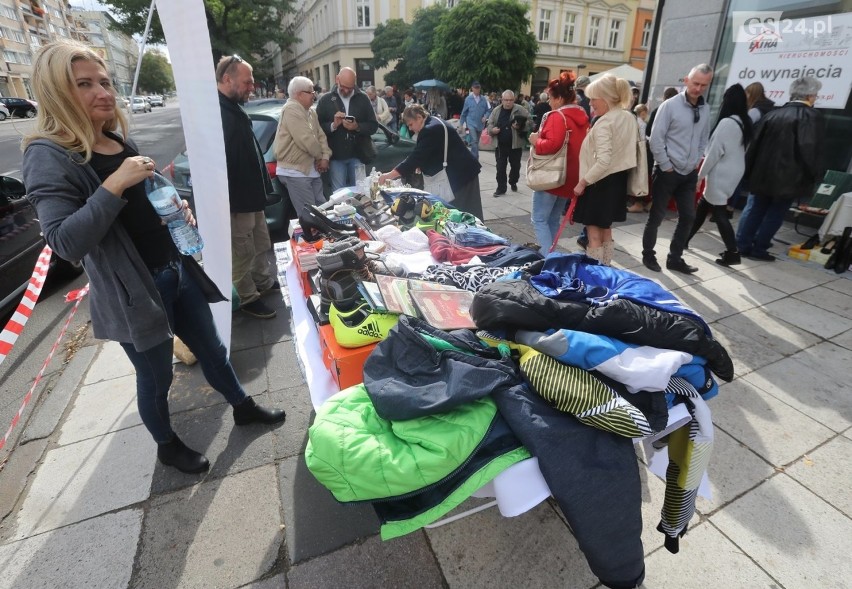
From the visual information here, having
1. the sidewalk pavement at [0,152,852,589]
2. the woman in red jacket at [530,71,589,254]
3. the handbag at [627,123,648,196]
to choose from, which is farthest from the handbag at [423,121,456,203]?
the sidewalk pavement at [0,152,852,589]

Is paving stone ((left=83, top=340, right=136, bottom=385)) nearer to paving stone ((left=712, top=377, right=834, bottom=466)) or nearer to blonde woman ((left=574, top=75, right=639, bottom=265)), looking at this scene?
blonde woman ((left=574, top=75, right=639, bottom=265))

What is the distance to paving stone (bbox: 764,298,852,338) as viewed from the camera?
347 cm

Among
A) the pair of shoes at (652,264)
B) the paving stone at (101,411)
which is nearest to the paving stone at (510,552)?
the paving stone at (101,411)

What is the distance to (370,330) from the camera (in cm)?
184

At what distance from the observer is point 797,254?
16.0 ft

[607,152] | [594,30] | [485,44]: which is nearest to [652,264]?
[607,152]

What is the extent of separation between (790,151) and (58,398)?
6.64 m

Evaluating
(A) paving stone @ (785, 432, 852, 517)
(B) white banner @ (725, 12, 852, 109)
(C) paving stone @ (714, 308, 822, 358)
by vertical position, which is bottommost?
(A) paving stone @ (785, 432, 852, 517)

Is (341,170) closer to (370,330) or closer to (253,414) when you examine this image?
(253,414)

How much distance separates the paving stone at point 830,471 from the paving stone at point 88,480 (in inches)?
129

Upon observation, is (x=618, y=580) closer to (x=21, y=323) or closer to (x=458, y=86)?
(x=21, y=323)

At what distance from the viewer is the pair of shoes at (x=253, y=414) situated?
2.45 meters

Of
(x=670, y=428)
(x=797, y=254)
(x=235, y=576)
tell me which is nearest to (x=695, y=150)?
(x=797, y=254)

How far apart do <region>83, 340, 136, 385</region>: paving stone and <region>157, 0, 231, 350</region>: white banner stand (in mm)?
1222
